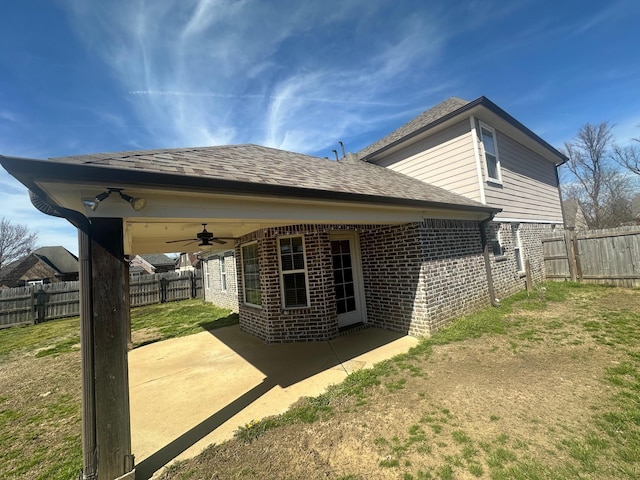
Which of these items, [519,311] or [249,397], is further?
[519,311]

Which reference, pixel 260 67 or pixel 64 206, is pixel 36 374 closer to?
pixel 64 206

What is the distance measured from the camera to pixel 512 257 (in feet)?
30.3

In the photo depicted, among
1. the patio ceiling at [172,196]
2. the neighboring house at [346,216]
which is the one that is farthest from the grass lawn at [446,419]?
the patio ceiling at [172,196]

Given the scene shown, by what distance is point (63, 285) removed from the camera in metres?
14.8

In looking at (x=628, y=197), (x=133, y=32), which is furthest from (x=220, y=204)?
(x=628, y=197)

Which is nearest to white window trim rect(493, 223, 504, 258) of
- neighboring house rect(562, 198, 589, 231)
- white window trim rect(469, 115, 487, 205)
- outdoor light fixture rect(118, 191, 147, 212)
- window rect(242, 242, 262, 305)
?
white window trim rect(469, 115, 487, 205)

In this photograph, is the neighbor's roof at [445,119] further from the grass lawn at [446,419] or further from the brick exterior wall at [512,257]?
the grass lawn at [446,419]

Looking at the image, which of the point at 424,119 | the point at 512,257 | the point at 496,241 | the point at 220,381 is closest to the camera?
the point at 220,381

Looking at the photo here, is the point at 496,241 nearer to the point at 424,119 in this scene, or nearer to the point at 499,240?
the point at 499,240

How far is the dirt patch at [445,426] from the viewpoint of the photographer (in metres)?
2.53

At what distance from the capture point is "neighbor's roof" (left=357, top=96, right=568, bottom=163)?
26.2 feet

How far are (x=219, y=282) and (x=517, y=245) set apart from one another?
504 inches

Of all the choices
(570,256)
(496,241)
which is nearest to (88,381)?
(496,241)

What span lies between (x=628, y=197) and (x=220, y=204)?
36534 millimetres
